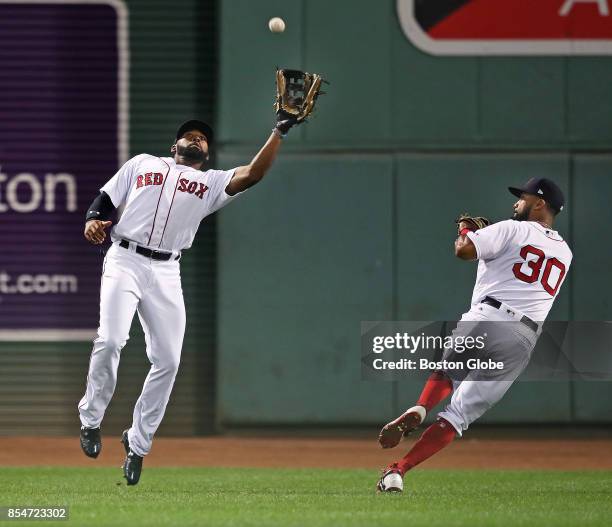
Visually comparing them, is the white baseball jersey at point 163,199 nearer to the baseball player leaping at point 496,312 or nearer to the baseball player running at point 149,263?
the baseball player running at point 149,263

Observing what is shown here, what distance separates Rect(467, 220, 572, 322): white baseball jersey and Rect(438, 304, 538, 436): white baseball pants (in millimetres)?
113

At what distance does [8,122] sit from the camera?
12.2 meters

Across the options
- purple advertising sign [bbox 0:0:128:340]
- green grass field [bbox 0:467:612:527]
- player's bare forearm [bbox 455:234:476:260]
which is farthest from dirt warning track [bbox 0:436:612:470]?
player's bare forearm [bbox 455:234:476:260]

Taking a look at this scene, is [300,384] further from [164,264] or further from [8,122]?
[164,264]

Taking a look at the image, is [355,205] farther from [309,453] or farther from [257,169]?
[257,169]

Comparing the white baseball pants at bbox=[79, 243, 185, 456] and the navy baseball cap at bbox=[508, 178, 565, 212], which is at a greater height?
the navy baseball cap at bbox=[508, 178, 565, 212]

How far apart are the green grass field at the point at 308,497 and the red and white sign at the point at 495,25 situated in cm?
454

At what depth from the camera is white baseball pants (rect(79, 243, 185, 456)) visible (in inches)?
283

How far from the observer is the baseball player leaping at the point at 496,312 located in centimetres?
718

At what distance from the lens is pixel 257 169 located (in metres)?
7.33

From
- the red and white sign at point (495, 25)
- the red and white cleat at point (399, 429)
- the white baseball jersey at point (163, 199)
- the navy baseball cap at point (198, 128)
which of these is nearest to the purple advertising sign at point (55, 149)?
the red and white sign at point (495, 25)

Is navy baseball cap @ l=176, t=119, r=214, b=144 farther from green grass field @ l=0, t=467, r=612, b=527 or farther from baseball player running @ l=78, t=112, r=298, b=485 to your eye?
green grass field @ l=0, t=467, r=612, b=527

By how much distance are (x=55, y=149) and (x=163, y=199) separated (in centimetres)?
510

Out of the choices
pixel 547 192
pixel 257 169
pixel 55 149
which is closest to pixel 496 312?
pixel 547 192
